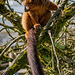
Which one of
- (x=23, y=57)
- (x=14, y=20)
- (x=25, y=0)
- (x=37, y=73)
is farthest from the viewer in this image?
(x=14, y=20)

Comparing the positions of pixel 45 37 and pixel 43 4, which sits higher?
pixel 43 4

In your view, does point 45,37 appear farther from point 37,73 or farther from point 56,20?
point 37,73

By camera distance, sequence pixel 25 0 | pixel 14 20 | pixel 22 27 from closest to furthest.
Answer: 1. pixel 25 0
2. pixel 14 20
3. pixel 22 27

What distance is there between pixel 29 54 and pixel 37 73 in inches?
13.9

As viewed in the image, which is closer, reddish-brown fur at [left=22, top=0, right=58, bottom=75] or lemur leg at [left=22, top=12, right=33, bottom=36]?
reddish-brown fur at [left=22, top=0, right=58, bottom=75]

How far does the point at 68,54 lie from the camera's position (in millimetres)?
1884

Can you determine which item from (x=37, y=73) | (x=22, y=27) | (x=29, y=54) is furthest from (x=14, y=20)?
(x=37, y=73)

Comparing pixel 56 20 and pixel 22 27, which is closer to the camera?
pixel 56 20

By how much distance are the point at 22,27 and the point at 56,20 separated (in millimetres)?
1117

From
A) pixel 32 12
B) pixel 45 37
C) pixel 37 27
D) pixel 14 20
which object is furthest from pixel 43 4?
pixel 45 37

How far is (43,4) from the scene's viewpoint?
1994mm

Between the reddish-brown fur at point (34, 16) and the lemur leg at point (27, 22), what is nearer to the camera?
the reddish-brown fur at point (34, 16)

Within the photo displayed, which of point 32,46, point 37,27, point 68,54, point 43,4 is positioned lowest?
point 68,54

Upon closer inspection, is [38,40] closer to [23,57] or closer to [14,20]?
[23,57]
